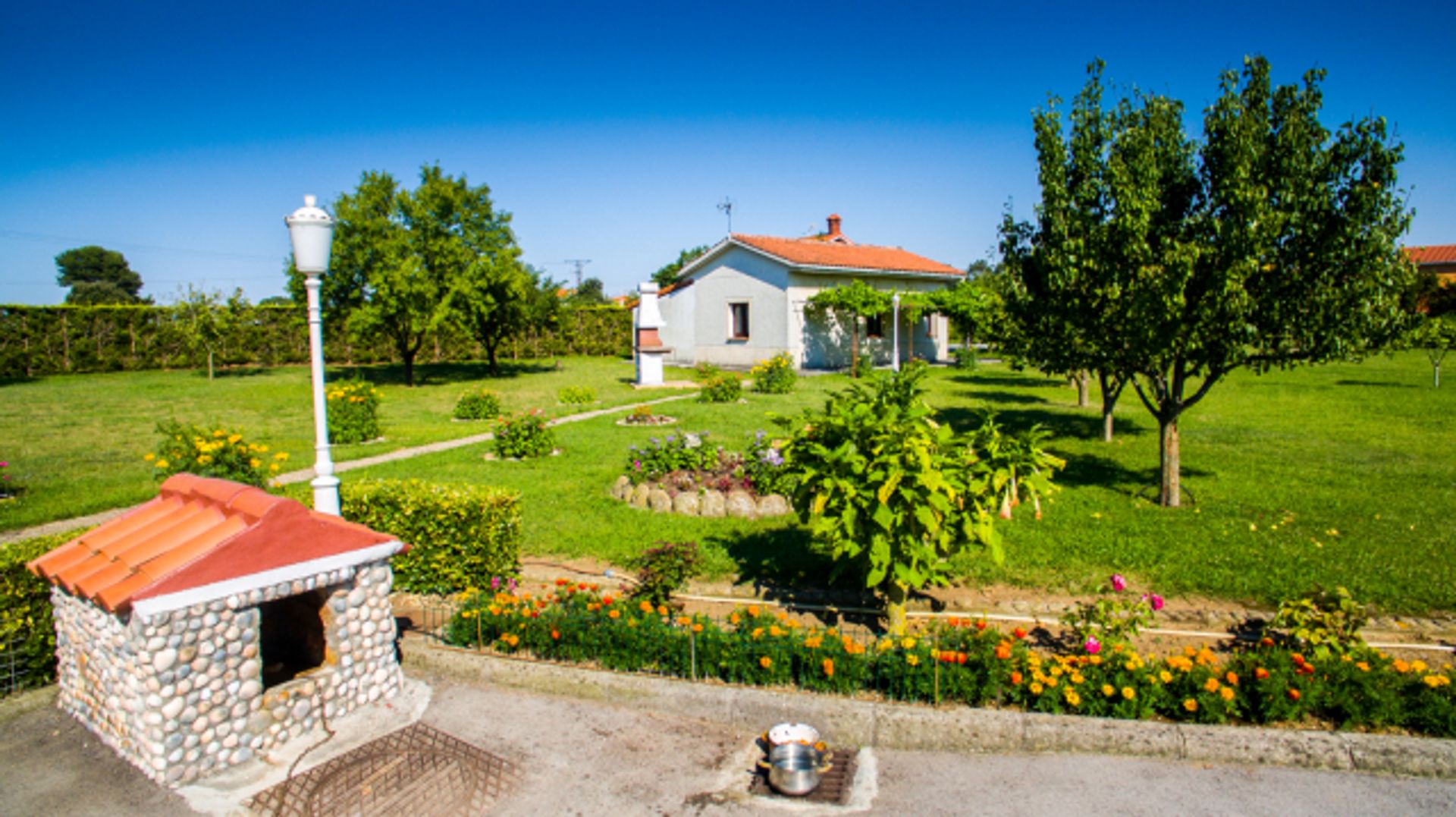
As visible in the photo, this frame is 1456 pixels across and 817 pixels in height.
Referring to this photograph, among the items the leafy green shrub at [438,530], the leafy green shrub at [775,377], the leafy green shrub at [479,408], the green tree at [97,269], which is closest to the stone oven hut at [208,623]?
the leafy green shrub at [438,530]

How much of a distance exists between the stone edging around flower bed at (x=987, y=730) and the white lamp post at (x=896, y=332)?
19.9 m

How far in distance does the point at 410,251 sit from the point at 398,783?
73.5 feet

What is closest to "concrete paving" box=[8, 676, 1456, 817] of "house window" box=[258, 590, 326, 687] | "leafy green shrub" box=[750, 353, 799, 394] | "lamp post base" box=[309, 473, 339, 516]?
"house window" box=[258, 590, 326, 687]

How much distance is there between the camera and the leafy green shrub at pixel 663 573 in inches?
243

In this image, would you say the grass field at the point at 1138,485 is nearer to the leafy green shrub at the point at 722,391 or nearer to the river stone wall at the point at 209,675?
the leafy green shrub at the point at 722,391

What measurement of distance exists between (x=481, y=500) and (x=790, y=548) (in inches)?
118

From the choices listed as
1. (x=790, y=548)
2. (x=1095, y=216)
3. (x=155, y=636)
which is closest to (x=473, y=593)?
(x=155, y=636)

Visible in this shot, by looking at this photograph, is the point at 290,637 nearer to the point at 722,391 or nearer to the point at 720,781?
the point at 720,781

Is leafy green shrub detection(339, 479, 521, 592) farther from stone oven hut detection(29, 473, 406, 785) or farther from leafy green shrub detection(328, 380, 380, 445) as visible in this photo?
leafy green shrub detection(328, 380, 380, 445)

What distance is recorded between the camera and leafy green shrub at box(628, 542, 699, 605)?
6.18m

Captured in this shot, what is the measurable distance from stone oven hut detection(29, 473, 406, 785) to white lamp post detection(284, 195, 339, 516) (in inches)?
33.4

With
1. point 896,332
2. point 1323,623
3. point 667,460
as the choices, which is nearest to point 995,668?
point 1323,623

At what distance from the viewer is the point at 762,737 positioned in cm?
473

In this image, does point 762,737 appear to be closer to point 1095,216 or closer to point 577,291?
point 1095,216
